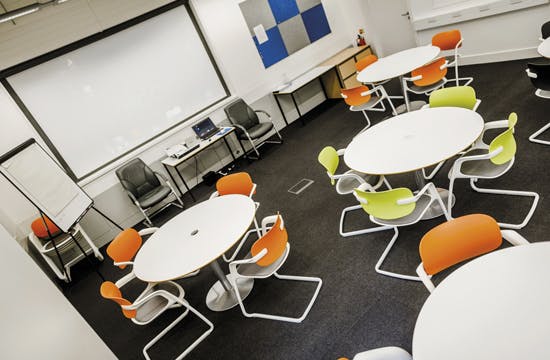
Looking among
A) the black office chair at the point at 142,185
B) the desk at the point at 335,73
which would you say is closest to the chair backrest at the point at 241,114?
the desk at the point at 335,73

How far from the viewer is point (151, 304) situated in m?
2.92

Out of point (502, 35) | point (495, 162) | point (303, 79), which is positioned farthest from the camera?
point (303, 79)

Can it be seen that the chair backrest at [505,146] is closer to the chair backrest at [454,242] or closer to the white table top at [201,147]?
the chair backrest at [454,242]

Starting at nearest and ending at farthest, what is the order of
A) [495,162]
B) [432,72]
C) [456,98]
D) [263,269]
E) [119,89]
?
1. [495,162]
2. [263,269]
3. [456,98]
4. [432,72]
5. [119,89]

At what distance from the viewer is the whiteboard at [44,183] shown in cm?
378

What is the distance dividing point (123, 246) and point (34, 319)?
1260mm

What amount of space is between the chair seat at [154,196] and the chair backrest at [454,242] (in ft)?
13.5

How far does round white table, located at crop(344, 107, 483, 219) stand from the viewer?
2607mm

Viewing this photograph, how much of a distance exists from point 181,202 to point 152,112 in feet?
5.04

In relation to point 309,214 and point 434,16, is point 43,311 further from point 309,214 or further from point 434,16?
point 434,16

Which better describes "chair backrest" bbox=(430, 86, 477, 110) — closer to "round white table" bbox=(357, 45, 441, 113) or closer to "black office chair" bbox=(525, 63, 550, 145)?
"black office chair" bbox=(525, 63, 550, 145)

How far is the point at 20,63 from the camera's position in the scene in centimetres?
457

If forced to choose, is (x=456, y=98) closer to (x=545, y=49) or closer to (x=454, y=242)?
(x=545, y=49)

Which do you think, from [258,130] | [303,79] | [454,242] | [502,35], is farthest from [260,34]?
[454,242]
